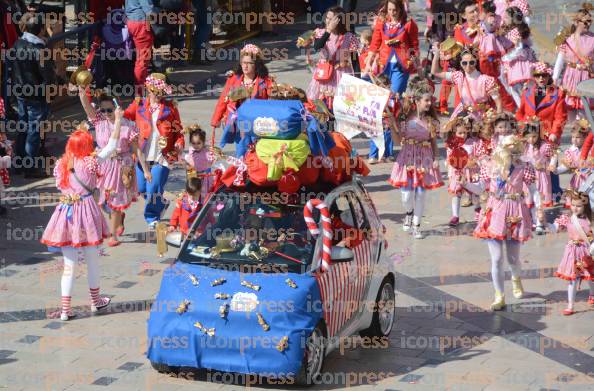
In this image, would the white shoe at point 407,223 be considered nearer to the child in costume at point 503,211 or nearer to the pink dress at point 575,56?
the child in costume at point 503,211

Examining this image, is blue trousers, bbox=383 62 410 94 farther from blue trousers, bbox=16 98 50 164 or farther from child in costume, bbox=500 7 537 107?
blue trousers, bbox=16 98 50 164

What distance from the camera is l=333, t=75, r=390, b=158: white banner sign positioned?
1680cm

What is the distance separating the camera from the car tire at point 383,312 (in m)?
13.8

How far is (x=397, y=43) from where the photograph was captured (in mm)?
21484

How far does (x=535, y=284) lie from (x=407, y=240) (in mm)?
2156

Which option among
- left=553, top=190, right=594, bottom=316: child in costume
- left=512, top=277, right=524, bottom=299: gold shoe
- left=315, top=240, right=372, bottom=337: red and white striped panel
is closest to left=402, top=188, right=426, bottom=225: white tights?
left=512, top=277, right=524, bottom=299: gold shoe

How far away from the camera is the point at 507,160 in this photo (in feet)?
49.0

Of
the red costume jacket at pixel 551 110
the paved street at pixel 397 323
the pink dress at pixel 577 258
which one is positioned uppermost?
the red costume jacket at pixel 551 110

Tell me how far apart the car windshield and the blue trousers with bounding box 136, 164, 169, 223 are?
431 centimetres

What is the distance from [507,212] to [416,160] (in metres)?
2.78

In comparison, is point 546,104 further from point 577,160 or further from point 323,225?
point 323,225

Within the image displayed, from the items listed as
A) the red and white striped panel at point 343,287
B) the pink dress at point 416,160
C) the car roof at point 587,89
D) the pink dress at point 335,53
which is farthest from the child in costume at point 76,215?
the pink dress at point 335,53

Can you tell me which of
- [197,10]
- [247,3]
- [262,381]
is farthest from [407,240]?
[247,3]

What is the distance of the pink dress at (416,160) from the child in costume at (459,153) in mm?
429
